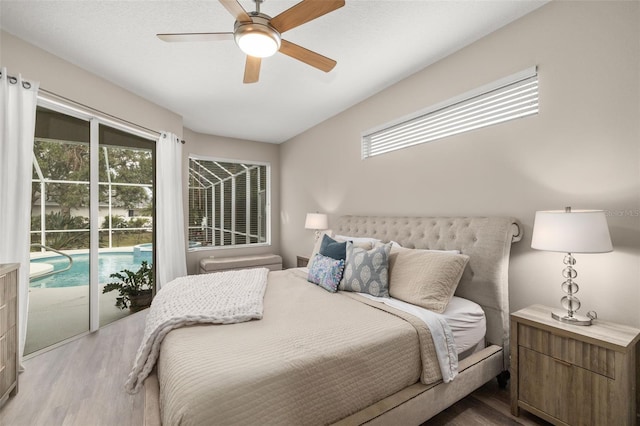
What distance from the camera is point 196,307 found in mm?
1790

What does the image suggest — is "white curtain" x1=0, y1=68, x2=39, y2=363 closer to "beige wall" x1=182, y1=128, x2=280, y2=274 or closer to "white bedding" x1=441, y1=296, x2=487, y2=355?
"beige wall" x1=182, y1=128, x2=280, y2=274

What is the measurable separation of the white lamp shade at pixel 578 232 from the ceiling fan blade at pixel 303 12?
1679mm

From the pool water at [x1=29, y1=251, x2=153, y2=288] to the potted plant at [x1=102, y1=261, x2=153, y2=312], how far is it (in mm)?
69

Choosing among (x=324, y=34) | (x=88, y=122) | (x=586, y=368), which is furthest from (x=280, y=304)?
(x=88, y=122)

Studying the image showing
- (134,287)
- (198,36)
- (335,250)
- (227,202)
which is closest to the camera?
(198,36)

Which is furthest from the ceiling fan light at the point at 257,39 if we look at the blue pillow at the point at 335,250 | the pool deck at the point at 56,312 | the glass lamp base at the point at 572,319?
the pool deck at the point at 56,312

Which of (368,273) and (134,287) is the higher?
(368,273)

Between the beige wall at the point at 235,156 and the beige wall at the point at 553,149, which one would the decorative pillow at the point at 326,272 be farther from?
the beige wall at the point at 235,156

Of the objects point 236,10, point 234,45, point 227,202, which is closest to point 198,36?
point 236,10

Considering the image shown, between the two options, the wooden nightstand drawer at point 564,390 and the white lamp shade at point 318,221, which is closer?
the wooden nightstand drawer at point 564,390

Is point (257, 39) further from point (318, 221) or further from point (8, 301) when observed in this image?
point (318, 221)

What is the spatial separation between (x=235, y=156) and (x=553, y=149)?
15.1 feet

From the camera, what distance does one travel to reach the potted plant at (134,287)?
340 centimetres

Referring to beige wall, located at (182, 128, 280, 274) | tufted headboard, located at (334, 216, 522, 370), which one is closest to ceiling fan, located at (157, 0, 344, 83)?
tufted headboard, located at (334, 216, 522, 370)
